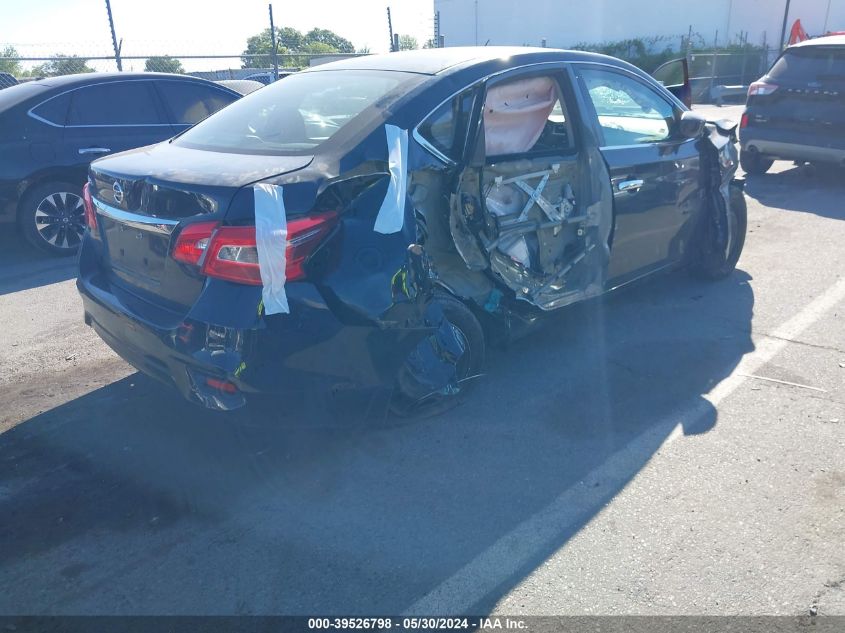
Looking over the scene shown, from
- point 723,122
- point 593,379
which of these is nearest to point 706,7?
point 723,122

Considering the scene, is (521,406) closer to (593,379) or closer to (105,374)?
(593,379)

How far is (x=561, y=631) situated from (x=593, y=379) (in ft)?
6.82

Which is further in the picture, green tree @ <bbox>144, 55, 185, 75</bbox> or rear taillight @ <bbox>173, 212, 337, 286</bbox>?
green tree @ <bbox>144, 55, 185, 75</bbox>

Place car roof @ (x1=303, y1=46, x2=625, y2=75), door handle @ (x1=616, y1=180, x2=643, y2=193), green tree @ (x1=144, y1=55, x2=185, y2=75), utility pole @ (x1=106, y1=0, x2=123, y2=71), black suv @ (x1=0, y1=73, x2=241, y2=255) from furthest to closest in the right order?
green tree @ (x1=144, y1=55, x2=185, y2=75) < utility pole @ (x1=106, y1=0, x2=123, y2=71) < black suv @ (x1=0, y1=73, x2=241, y2=255) < door handle @ (x1=616, y1=180, x2=643, y2=193) < car roof @ (x1=303, y1=46, x2=625, y2=75)

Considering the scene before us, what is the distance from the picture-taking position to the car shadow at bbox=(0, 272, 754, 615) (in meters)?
2.77

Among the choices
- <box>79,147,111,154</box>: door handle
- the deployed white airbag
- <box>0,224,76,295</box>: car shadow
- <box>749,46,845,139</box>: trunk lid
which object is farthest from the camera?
<box>749,46,845,139</box>: trunk lid

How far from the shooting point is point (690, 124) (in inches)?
203

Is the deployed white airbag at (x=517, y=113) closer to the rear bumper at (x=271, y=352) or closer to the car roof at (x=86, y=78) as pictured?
the rear bumper at (x=271, y=352)

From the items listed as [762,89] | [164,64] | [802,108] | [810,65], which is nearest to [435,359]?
[802,108]

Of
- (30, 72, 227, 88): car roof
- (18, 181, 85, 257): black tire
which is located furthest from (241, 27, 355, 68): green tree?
(18, 181, 85, 257): black tire

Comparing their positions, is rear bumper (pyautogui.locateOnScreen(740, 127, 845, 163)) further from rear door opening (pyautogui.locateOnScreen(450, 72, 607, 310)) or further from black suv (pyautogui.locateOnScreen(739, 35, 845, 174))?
rear door opening (pyautogui.locateOnScreen(450, 72, 607, 310))

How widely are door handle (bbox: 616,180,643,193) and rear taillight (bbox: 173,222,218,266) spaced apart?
8.75ft

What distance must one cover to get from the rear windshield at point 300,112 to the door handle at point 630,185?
1.56 m

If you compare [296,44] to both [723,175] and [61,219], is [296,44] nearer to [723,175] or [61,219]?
[61,219]
